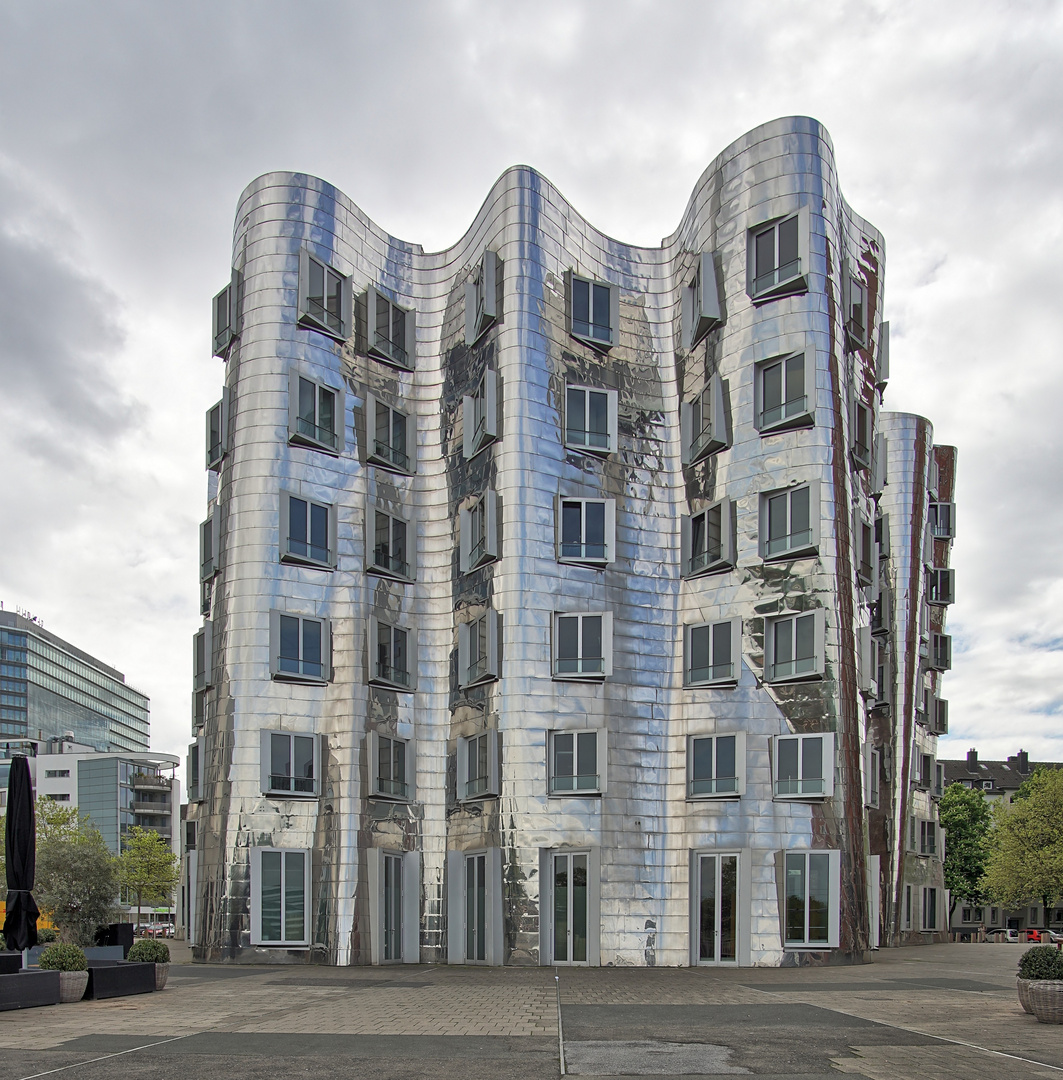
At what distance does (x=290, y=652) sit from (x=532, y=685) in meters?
8.14

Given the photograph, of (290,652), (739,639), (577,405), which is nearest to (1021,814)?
(739,639)

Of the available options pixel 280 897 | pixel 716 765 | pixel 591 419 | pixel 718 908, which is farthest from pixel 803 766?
pixel 280 897

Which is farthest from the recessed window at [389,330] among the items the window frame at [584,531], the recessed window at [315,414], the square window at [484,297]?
the window frame at [584,531]

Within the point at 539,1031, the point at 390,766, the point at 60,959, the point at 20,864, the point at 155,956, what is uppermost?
the point at 390,766

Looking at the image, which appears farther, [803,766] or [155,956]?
[803,766]

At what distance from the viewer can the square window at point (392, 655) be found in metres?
38.1

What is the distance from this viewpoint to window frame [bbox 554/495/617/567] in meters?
37.1

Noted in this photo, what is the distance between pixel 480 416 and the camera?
3884 cm

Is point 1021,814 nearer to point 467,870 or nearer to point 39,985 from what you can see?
point 467,870

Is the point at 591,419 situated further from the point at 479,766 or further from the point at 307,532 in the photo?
the point at 479,766

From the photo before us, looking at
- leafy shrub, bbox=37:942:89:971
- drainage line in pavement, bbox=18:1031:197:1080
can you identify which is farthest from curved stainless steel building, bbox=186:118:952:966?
drainage line in pavement, bbox=18:1031:197:1080

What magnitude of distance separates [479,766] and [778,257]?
19708 mm

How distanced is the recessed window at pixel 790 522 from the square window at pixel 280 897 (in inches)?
718

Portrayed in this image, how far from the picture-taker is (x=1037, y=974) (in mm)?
19453
